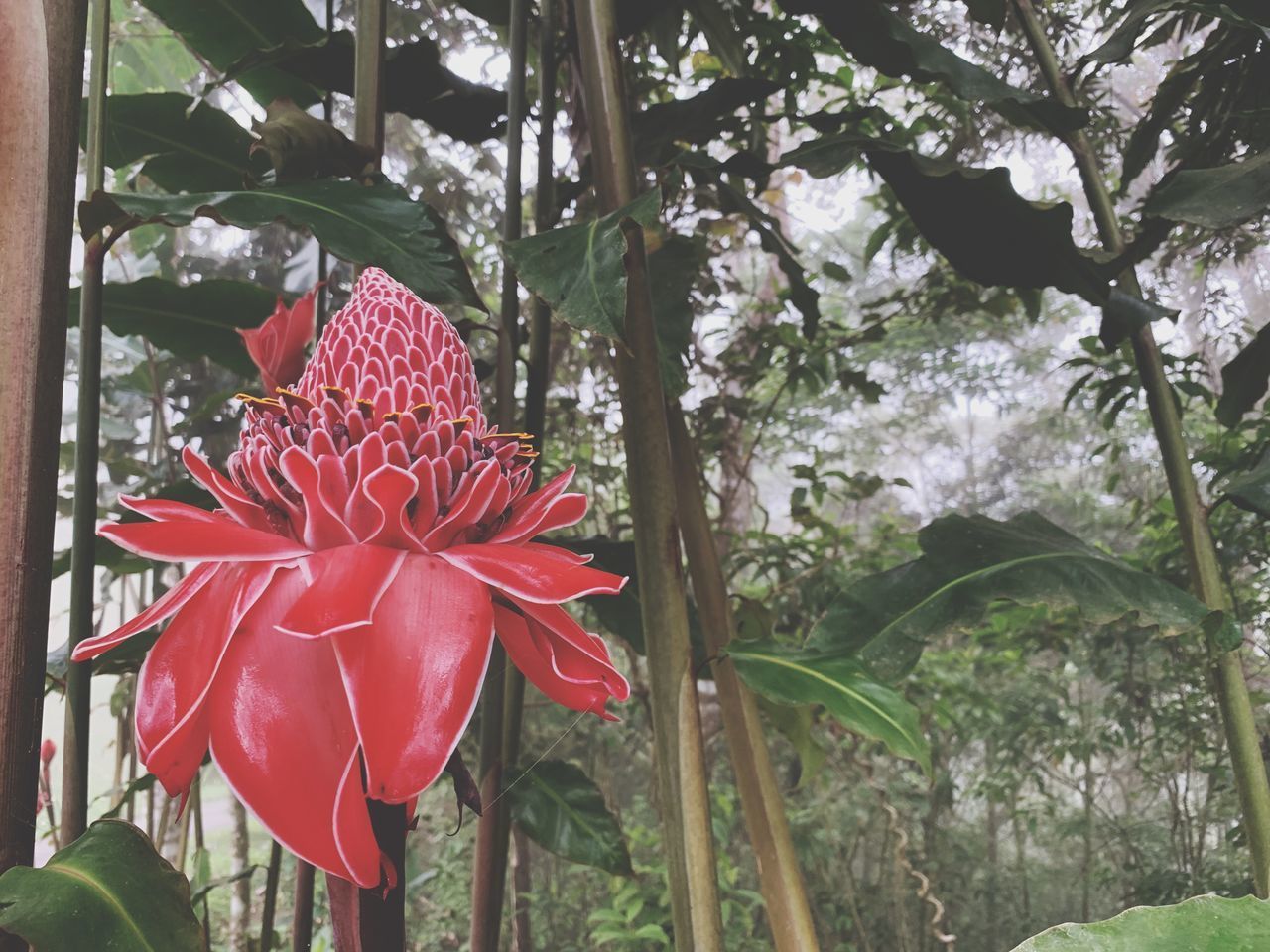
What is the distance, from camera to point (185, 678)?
0.75ft

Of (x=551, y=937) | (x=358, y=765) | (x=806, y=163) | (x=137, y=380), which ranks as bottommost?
(x=551, y=937)

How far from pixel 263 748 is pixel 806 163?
767 millimetres

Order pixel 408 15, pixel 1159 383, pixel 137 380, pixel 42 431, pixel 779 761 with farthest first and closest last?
pixel 779 761 < pixel 408 15 < pixel 137 380 < pixel 1159 383 < pixel 42 431

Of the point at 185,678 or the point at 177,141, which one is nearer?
the point at 185,678

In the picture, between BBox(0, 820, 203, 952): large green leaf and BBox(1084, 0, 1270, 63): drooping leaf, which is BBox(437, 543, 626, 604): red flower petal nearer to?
BBox(0, 820, 203, 952): large green leaf

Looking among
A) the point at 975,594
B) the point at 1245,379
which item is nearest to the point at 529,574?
the point at 975,594

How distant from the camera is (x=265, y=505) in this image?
28cm

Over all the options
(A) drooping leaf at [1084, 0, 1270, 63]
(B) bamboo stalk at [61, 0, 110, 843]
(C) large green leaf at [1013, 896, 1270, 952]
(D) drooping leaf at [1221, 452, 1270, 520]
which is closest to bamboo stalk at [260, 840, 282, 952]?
(B) bamboo stalk at [61, 0, 110, 843]

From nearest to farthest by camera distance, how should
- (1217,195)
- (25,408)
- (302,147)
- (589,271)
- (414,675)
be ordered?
(414,675) < (25,408) < (589,271) < (302,147) < (1217,195)

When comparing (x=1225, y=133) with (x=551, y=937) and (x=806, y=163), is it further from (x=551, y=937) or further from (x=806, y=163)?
(x=551, y=937)

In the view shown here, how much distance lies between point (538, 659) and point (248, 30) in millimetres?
891

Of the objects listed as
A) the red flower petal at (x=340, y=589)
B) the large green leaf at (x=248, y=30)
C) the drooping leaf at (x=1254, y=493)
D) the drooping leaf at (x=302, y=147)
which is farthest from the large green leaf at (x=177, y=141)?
the drooping leaf at (x=1254, y=493)

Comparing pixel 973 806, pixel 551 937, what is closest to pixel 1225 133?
pixel 551 937

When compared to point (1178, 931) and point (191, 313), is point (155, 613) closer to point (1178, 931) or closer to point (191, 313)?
point (1178, 931)
